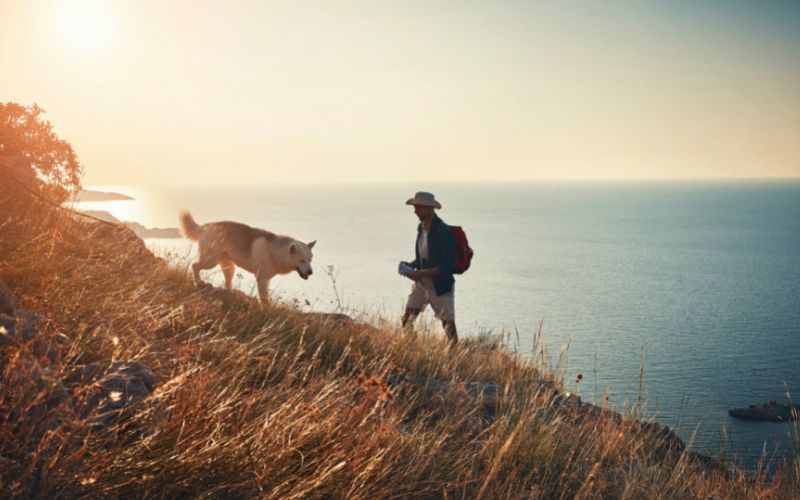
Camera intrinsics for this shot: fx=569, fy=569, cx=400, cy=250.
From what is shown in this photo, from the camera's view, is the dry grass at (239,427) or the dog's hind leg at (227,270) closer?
the dry grass at (239,427)

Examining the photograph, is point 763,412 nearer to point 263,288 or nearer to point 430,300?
point 430,300

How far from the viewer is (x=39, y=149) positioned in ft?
26.5

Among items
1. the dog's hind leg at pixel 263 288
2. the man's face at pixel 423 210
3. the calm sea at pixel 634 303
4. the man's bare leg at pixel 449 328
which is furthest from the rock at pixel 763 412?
the dog's hind leg at pixel 263 288

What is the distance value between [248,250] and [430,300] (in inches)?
169

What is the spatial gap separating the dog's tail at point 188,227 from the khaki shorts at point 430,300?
5.02 meters

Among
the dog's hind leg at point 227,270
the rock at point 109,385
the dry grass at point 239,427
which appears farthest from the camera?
the dog's hind leg at point 227,270

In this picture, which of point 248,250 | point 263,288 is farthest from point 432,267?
point 248,250

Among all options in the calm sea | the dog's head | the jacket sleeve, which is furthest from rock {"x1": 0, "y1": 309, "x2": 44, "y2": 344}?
the dog's head

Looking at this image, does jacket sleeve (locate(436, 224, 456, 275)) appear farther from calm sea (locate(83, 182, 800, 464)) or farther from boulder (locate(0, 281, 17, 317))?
boulder (locate(0, 281, 17, 317))

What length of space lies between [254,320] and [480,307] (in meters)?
43.4

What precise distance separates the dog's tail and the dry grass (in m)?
4.61

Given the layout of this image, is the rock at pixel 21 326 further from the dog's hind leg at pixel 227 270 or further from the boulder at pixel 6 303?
the dog's hind leg at pixel 227 270

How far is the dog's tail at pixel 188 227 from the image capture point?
38.3ft

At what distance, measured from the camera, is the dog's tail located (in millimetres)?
11688
